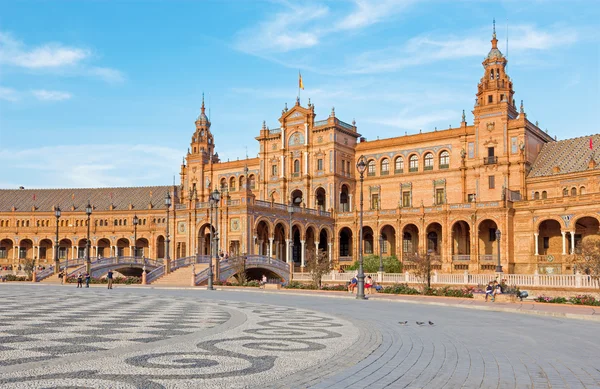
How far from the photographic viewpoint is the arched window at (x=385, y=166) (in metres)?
77.8

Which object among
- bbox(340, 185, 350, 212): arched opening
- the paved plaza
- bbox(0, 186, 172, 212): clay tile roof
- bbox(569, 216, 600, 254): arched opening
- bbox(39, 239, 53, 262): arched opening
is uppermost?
bbox(0, 186, 172, 212): clay tile roof

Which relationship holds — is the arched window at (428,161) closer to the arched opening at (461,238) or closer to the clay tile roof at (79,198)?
the arched opening at (461,238)

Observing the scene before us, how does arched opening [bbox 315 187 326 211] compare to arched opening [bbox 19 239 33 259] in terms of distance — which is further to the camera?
arched opening [bbox 19 239 33 259]

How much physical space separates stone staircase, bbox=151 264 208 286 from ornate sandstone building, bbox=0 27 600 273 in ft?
24.1

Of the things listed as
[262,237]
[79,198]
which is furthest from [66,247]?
[262,237]

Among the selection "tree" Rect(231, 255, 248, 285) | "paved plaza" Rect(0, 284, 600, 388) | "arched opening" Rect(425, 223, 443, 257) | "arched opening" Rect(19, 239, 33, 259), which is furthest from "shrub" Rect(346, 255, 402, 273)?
"arched opening" Rect(19, 239, 33, 259)

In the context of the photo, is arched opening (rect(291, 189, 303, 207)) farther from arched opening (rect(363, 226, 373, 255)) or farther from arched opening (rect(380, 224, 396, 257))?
arched opening (rect(380, 224, 396, 257))

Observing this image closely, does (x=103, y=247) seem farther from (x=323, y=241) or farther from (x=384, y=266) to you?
(x=384, y=266)

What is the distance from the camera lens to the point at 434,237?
2798 inches

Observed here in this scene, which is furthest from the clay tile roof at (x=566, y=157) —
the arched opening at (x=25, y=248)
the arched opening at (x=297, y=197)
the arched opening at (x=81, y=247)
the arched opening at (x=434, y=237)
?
the arched opening at (x=25, y=248)

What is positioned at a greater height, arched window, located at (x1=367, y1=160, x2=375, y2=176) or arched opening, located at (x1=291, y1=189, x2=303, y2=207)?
arched window, located at (x1=367, y1=160, x2=375, y2=176)

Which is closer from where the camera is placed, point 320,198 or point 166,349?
point 166,349

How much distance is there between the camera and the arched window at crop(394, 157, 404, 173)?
3024 inches

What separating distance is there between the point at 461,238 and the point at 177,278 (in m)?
32.8
